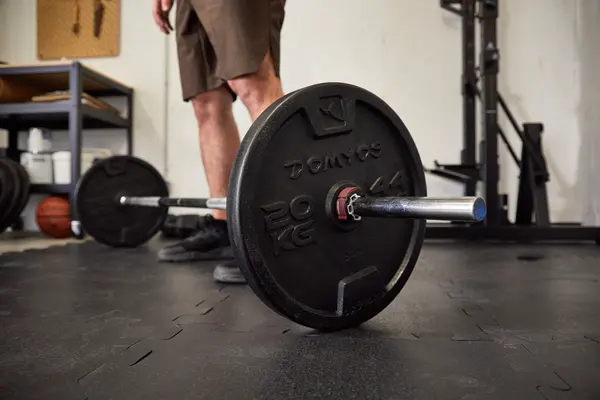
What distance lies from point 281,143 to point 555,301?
676 mm

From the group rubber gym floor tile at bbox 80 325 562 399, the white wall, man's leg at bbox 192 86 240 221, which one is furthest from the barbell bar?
the white wall

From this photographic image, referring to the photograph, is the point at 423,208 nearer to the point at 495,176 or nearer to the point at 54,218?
the point at 495,176

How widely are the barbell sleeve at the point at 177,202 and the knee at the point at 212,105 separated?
0.79ft

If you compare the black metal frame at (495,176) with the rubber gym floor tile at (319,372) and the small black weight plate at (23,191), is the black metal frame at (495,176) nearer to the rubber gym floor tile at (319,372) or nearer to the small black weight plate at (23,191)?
the rubber gym floor tile at (319,372)

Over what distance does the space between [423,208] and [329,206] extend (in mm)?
143

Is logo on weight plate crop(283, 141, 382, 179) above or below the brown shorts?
below

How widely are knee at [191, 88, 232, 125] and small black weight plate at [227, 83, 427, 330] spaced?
0.68m

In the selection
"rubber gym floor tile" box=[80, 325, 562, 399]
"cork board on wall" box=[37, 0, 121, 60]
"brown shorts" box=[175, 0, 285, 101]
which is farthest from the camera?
"cork board on wall" box=[37, 0, 121, 60]

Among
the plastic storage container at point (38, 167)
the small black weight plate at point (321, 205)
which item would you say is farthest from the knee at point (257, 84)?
the plastic storage container at point (38, 167)

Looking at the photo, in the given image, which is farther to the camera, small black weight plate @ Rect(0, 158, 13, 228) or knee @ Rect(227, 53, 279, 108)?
small black weight plate @ Rect(0, 158, 13, 228)

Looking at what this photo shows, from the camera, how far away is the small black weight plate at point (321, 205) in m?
0.61

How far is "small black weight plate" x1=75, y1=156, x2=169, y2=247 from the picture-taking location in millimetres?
1740

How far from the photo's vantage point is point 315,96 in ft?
2.15

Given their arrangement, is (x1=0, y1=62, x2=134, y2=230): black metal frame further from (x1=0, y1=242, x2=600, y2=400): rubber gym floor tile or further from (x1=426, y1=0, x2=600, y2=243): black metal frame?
(x1=426, y1=0, x2=600, y2=243): black metal frame
